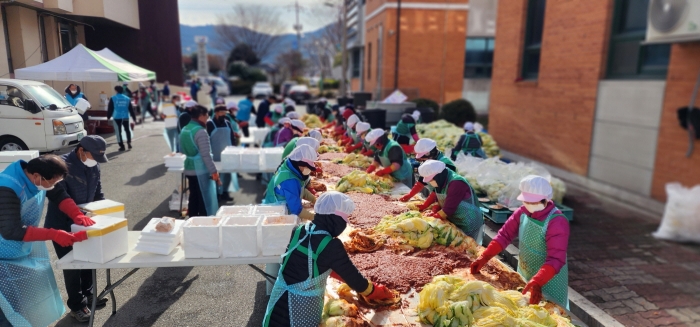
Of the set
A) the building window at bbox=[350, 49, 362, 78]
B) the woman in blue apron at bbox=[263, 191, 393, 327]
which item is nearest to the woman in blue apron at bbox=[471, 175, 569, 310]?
the woman in blue apron at bbox=[263, 191, 393, 327]

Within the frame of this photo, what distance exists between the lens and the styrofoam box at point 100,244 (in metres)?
3.92

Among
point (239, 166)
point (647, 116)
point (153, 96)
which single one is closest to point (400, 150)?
point (239, 166)

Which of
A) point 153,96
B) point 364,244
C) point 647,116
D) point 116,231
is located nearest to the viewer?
point 116,231

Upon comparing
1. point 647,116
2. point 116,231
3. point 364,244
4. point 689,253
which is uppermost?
point 647,116

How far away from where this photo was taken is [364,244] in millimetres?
4684

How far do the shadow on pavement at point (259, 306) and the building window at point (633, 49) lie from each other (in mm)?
8781

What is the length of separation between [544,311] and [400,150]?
15.3 feet

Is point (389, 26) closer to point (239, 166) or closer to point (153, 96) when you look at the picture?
point (153, 96)

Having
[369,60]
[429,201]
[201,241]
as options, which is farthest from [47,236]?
[369,60]

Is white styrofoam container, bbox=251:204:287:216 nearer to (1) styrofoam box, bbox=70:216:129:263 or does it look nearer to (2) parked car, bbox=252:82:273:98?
(1) styrofoam box, bbox=70:216:129:263

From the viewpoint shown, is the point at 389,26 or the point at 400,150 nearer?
the point at 400,150

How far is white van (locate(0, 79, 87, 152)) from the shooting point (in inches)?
231

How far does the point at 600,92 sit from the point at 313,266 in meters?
9.79

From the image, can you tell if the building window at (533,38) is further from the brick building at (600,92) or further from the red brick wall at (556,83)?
the red brick wall at (556,83)
